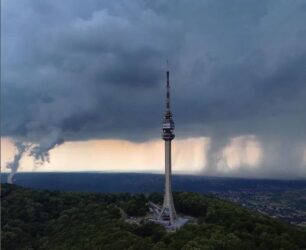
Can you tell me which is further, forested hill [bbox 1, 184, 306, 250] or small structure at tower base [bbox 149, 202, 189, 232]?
small structure at tower base [bbox 149, 202, 189, 232]

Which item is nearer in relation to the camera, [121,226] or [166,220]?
[121,226]

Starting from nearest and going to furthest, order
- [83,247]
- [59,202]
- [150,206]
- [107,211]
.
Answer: [83,247], [107,211], [150,206], [59,202]

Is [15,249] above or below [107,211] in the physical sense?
below

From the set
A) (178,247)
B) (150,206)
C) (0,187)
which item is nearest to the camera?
(178,247)

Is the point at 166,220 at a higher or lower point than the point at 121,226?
higher

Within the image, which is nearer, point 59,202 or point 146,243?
point 146,243

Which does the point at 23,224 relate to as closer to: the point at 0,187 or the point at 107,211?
the point at 107,211

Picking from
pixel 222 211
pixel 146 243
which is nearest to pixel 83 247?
pixel 146 243

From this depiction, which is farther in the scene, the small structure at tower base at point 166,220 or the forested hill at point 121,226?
the small structure at tower base at point 166,220
